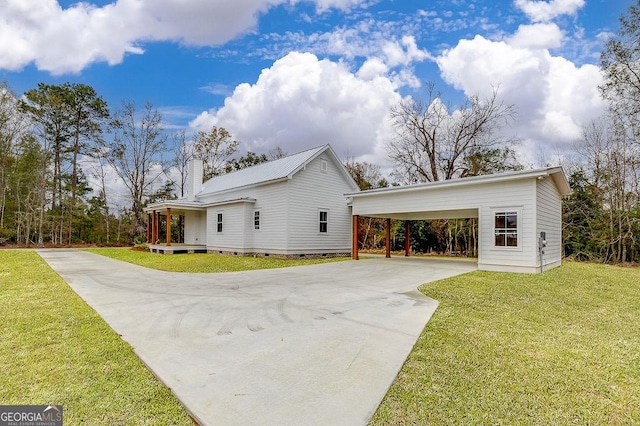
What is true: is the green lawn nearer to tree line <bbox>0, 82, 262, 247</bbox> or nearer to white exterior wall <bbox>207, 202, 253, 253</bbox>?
white exterior wall <bbox>207, 202, 253, 253</bbox>

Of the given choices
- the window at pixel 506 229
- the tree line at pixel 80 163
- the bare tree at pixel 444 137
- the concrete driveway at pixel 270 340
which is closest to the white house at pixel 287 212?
the bare tree at pixel 444 137

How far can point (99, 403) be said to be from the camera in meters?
2.72

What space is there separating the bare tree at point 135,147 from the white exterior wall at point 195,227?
9.59 metres

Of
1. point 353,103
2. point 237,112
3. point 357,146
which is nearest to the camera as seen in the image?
point 353,103

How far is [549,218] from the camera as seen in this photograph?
11.9 meters

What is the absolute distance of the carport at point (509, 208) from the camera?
10008 millimetres

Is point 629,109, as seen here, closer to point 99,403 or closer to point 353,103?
point 353,103

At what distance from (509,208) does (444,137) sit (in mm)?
13682

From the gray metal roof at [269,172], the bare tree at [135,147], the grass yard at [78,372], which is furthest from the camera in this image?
the bare tree at [135,147]

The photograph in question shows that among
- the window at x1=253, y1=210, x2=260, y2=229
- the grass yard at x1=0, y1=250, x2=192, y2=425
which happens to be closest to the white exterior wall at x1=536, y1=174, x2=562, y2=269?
the grass yard at x1=0, y1=250, x2=192, y2=425

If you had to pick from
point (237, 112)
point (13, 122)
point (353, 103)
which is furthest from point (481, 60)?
point (13, 122)

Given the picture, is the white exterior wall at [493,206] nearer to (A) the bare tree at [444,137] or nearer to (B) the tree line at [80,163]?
(A) the bare tree at [444,137]

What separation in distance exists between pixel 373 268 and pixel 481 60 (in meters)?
13.6

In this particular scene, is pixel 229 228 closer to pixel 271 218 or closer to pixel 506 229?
pixel 271 218
